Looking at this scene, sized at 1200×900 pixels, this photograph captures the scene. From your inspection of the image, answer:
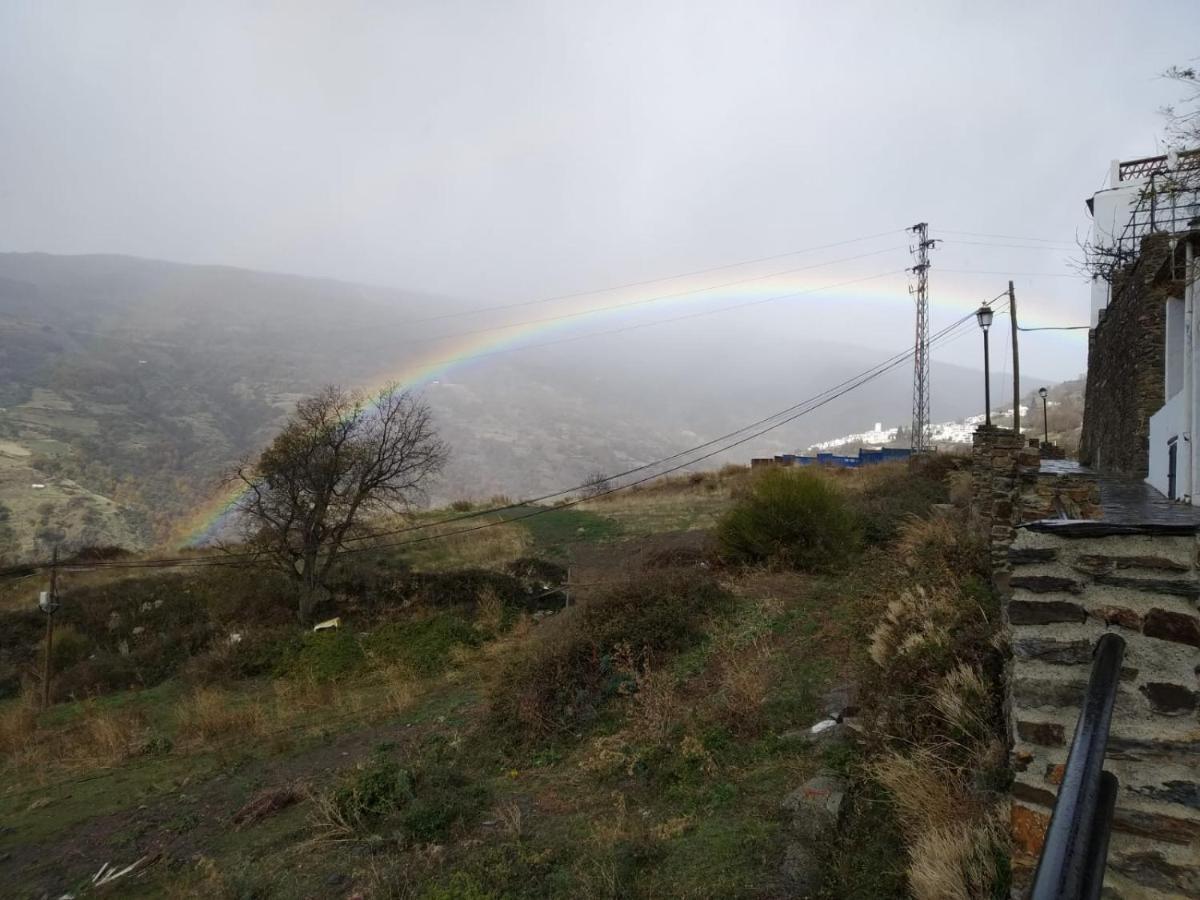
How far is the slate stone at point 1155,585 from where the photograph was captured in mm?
2607

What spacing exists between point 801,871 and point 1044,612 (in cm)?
243

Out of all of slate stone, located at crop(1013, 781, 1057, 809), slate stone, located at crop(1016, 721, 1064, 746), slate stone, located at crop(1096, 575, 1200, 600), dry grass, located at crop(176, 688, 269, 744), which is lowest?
dry grass, located at crop(176, 688, 269, 744)

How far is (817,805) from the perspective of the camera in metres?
4.61

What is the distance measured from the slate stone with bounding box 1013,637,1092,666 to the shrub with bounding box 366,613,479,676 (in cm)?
1468

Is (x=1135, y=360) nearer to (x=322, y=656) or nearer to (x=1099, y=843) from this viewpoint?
(x=1099, y=843)

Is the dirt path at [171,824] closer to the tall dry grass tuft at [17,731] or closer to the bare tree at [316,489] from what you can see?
the tall dry grass tuft at [17,731]

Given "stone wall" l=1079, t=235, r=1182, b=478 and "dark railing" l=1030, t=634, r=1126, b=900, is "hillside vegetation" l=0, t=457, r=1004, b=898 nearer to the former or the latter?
"dark railing" l=1030, t=634, r=1126, b=900

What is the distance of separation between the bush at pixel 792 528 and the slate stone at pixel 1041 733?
11.6m

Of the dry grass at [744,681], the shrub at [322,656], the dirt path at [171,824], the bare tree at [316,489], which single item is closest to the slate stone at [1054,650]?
the dry grass at [744,681]

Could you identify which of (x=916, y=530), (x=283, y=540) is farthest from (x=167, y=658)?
(x=916, y=530)

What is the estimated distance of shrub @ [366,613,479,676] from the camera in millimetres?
16234

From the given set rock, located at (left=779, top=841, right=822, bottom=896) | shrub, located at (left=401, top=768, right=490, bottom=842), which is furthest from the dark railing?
shrub, located at (left=401, top=768, right=490, bottom=842)

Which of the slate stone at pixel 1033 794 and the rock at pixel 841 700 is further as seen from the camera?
the rock at pixel 841 700

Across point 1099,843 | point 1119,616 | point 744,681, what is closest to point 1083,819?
point 1099,843
